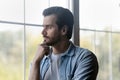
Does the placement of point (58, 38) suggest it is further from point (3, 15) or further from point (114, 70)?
point (114, 70)

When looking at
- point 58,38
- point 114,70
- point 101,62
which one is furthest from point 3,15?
point 114,70

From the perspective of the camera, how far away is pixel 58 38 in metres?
1.89

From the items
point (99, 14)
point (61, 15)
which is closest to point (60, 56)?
point (61, 15)

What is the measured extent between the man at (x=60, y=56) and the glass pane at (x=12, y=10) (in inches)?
17.6

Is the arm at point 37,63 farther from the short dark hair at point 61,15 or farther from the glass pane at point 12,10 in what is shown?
the glass pane at point 12,10

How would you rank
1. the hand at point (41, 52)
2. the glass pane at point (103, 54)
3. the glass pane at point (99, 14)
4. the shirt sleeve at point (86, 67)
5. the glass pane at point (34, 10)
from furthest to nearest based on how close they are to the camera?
1. the glass pane at point (103, 54)
2. the glass pane at point (99, 14)
3. the glass pane at point (34, 10)
4. the hand at point (41, 52)
5. the shirt sleeve at point (86, 67)

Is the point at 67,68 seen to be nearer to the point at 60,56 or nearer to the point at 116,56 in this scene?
the point at 60,56

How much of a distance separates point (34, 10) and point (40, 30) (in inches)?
7.5

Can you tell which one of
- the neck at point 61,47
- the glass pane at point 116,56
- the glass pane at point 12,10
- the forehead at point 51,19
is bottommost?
the glass pane at point 116,56

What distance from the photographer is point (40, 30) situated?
2533mm

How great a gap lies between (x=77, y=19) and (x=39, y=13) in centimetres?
46

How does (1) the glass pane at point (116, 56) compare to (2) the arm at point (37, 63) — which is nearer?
(2) the arm at point (37, 63)

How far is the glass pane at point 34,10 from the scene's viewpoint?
2.42 metres

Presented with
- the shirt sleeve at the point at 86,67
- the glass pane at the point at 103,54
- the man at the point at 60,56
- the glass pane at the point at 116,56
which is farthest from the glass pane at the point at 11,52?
the glass pane at the point at 116,56
